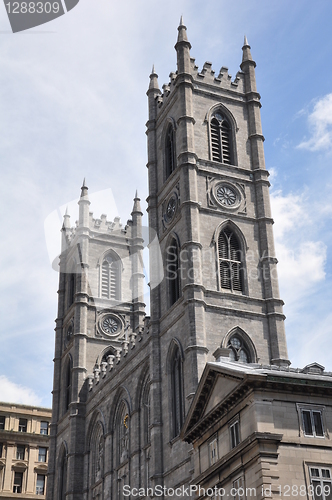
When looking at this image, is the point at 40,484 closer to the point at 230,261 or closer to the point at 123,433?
the point at 123,433

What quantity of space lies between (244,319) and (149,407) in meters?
8.40

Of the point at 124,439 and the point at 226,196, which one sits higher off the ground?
the point at 226,196

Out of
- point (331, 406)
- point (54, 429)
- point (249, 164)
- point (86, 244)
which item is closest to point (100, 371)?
point (54, 429)

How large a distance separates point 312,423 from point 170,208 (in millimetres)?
23729

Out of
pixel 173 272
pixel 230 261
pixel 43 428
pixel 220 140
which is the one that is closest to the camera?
pixel 230 261

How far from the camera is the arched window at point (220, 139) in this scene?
50531mm

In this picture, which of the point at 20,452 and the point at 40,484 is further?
the point at 20,452

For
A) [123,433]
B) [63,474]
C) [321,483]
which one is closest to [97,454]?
[123,433]

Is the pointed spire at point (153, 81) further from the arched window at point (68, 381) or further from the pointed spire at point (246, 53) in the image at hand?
the arched window at point (68, 381)

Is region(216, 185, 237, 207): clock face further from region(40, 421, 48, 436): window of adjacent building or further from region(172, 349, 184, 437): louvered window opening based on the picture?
region(40, 421, 48, 436): window of adjacent building

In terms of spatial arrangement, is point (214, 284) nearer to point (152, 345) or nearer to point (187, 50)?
point (152, 345)

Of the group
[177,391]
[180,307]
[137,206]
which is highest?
[137,206]

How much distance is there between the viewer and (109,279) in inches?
2640

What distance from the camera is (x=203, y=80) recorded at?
174ft
